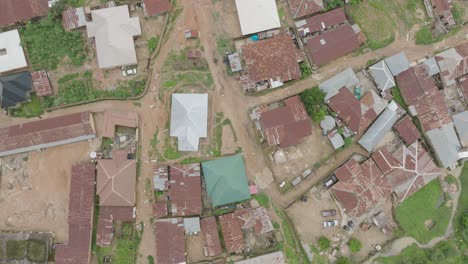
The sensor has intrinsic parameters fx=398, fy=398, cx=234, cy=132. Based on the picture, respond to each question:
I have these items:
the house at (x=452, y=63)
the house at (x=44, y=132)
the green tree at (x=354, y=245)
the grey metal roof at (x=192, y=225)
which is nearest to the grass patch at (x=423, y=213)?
the green tree at (x=354, y=245)

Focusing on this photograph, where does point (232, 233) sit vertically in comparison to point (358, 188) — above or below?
below

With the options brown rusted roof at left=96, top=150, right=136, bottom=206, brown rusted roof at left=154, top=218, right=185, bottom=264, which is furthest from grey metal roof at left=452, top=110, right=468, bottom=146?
brown rusted roof at left=96, top=150, right=136, bottom=206

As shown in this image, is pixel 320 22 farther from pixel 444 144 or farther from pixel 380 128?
pixel 444 144

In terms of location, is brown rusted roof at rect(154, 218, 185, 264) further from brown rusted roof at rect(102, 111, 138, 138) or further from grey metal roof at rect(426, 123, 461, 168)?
grey metal roof at rect(426, 123, 461, 168)

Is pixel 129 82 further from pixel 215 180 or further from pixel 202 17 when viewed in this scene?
pixel 215 180

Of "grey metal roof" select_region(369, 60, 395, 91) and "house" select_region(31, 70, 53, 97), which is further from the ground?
"house" select_region(31, 70, 53, 97)

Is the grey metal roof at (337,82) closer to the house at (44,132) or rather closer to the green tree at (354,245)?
the green tree at (354,245)

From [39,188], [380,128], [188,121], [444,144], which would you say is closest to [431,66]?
[444,144]
